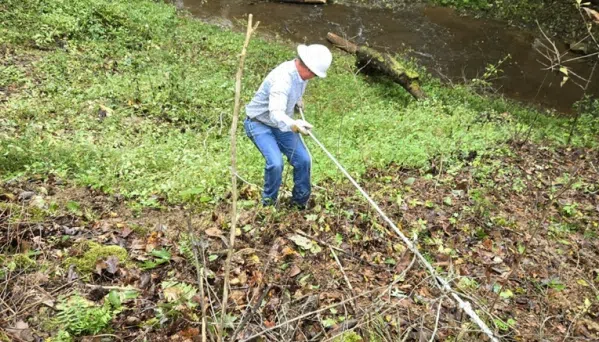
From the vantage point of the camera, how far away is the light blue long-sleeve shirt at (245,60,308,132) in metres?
4.45

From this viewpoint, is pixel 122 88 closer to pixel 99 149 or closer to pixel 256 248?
pixel 99 149

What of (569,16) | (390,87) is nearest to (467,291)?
(390,87)

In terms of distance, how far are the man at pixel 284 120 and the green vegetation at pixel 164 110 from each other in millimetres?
933

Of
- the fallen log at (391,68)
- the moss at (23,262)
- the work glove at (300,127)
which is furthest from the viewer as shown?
the fallen log at (391,68)

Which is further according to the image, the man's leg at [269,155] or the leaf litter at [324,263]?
the man's leg at [269,155]

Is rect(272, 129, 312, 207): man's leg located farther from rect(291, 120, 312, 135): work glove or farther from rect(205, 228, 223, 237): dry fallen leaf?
rect(205, 228, 223, 237): dry fallen leaf

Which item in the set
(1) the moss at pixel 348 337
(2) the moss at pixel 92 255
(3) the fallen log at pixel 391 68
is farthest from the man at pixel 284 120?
A: (3) the fallen log at pixel 391 68

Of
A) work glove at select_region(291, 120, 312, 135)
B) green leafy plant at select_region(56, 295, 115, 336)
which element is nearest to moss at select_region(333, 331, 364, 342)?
green leafy plant at select_region(56, 295, 115, 336)

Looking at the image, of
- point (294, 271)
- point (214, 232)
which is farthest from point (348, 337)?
point (214, 232)

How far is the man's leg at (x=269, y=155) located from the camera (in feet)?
15.5

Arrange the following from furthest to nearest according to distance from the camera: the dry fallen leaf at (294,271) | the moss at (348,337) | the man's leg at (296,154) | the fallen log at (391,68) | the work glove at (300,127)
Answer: the fallen log at (391,68) < the man's leg at (296,154) < the work glove at (300,127) < the dry fallen leaf at (294,271) < the moss at (348,337)

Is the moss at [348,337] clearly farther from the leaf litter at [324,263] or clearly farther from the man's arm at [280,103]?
the man's arm at [280,103]

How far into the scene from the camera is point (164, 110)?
306 inches

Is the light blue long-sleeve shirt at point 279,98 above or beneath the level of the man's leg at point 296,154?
above
